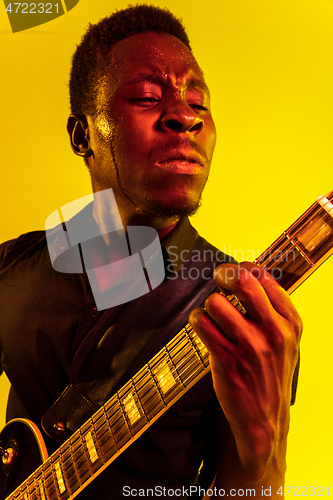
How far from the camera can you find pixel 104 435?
0.55 metres

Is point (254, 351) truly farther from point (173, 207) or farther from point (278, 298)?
point (173, 207)

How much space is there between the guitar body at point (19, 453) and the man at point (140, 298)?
27 mm

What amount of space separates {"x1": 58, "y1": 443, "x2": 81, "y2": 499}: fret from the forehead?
61 cm

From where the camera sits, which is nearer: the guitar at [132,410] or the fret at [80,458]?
the guitar at [132,410]

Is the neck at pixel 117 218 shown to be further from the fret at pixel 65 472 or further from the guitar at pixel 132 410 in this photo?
the fret at pixel 65 472

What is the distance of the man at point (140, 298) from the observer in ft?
1.78

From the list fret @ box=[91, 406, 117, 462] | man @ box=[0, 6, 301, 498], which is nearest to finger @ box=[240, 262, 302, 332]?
man @ box=[0, 6, 301, 498]

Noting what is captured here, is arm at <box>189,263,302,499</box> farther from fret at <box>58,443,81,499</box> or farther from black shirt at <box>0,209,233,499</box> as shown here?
fret at <box>58,443,81,499</box>

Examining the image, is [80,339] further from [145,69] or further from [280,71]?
[280,71]

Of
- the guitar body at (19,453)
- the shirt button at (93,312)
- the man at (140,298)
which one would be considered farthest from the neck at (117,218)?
the guitar body at (19,453)

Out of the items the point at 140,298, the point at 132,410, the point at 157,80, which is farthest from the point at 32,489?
the point at 157,80

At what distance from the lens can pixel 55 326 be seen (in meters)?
0.68

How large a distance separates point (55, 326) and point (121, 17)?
23.1 inches

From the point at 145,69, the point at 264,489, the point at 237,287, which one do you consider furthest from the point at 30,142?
the point at 264,489
